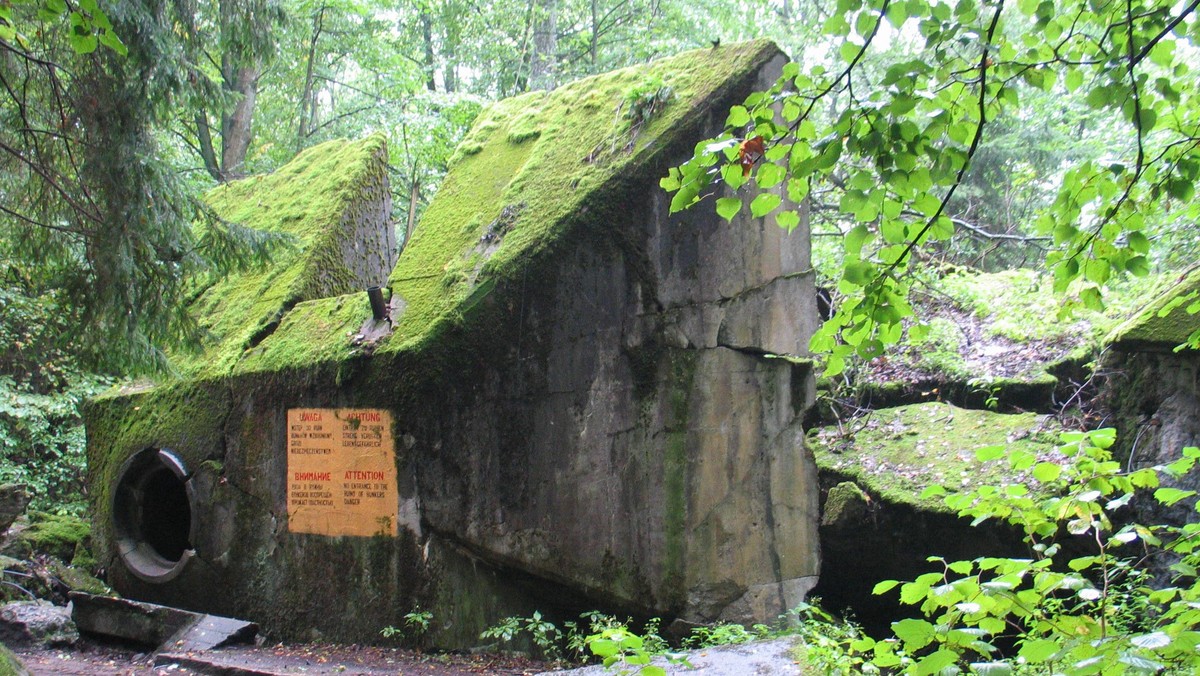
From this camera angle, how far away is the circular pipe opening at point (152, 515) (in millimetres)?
6957

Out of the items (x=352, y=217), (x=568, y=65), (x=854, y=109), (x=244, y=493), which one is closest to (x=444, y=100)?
(x=568, y=65)

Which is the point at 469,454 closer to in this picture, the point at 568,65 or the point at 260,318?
the point at 260,318

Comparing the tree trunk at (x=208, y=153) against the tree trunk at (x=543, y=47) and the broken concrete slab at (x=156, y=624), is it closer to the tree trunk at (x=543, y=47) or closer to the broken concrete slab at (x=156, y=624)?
A: the tree trunk at (x=543, y=47)

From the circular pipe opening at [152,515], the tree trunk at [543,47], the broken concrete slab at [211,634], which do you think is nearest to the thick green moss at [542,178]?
the broken concrete slab at [211,634]

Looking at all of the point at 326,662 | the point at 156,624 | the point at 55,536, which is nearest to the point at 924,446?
the point at 326,662

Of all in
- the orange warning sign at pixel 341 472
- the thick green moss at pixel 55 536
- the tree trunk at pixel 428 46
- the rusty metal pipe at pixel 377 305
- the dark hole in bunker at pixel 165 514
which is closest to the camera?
the orange warning sign at pixel 341 472

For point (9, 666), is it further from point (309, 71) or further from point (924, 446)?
point (309, 71)

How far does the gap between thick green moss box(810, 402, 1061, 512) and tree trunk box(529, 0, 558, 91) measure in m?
7.64

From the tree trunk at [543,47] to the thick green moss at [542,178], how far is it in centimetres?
635

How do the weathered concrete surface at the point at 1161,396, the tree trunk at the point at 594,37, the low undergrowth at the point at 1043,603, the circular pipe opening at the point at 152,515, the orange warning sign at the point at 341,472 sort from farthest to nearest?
the tree trunk at the point at 594,37 < the circular pipe opening at the point at 152,515 < the weathered concrete surface at the point at 1161,396 < the orange warning sign at the point at 341,472 < the low undergrowth at the point at 1043,603

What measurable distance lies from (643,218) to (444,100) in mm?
9226

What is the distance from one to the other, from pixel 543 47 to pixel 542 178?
8230mm

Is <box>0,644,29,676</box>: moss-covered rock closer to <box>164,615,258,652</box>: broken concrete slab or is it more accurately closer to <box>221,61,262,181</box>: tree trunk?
<box>164,615,258,652</box>: broken concrete slab

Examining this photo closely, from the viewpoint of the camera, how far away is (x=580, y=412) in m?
5.76
